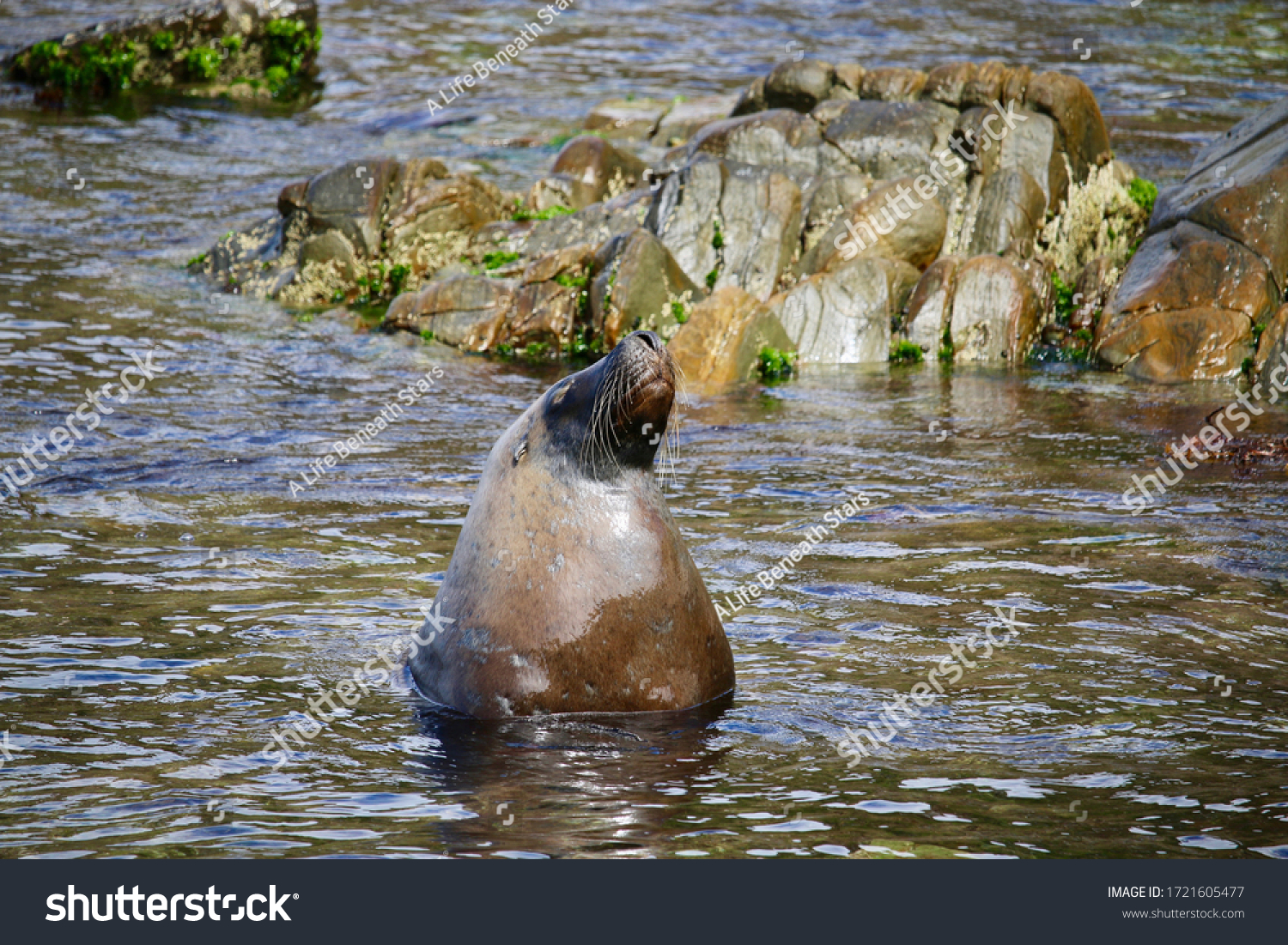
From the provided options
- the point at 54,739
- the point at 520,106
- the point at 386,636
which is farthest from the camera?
the point at 520,106

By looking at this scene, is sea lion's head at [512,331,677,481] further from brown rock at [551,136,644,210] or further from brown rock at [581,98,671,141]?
brown rock at [581,98,671,141]

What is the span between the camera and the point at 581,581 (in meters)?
6.07

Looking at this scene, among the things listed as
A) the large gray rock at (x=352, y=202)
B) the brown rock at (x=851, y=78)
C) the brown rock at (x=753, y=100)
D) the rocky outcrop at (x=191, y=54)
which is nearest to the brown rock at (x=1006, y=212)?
the brown rock at (x=851, y=78)

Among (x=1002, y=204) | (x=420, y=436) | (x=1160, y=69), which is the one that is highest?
(x=1160, y=69)

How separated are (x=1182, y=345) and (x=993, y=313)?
7.15 ft

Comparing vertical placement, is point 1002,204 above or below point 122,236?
above

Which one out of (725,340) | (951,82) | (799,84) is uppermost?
(951,82)

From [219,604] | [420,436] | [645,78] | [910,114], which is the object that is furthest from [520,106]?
[219,604]

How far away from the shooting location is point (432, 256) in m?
19.1

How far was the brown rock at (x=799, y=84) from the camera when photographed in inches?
788

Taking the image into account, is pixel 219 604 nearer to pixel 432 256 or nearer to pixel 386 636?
pixel 386 636

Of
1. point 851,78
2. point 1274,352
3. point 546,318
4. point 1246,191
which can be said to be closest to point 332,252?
point 546,318

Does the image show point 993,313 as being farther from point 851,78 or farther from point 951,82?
point 851,78

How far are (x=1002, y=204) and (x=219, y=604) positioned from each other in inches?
480
